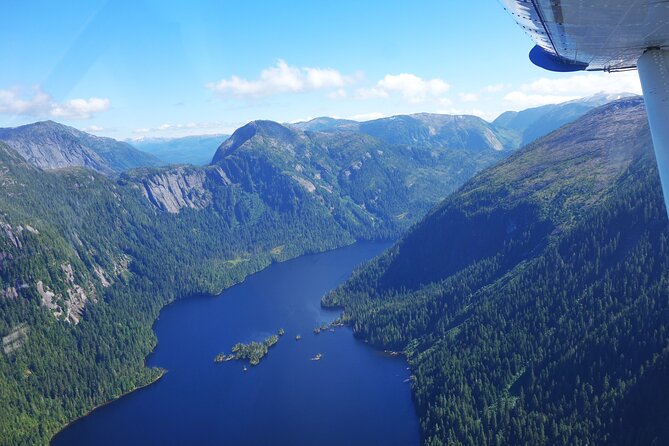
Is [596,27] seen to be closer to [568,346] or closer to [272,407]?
[568,346]

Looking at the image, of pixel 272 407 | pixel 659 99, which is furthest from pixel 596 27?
pixel 272 407

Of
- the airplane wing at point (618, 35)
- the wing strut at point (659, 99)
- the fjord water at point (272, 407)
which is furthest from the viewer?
the fjord water at point (272, 407)

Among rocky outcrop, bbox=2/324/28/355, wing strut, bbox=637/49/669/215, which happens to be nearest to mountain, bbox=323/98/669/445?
wing strut, bbox=637/49/669/215

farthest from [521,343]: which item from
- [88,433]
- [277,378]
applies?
[88,433]

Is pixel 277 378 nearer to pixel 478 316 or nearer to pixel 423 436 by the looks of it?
pixel 423 436

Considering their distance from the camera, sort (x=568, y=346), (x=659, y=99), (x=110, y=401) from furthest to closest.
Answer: (x=110, y=401)
(x=568, y=346)
(x=659, y=99)

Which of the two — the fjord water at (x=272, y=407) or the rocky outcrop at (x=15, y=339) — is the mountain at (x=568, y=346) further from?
the rocky outcrop at (x=15, y=339)

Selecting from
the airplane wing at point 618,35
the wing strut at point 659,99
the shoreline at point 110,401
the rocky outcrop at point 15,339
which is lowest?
the shoreline at point 110,401

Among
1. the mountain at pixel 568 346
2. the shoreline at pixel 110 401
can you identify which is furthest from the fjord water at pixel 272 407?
the mountain at pixel 568 346
